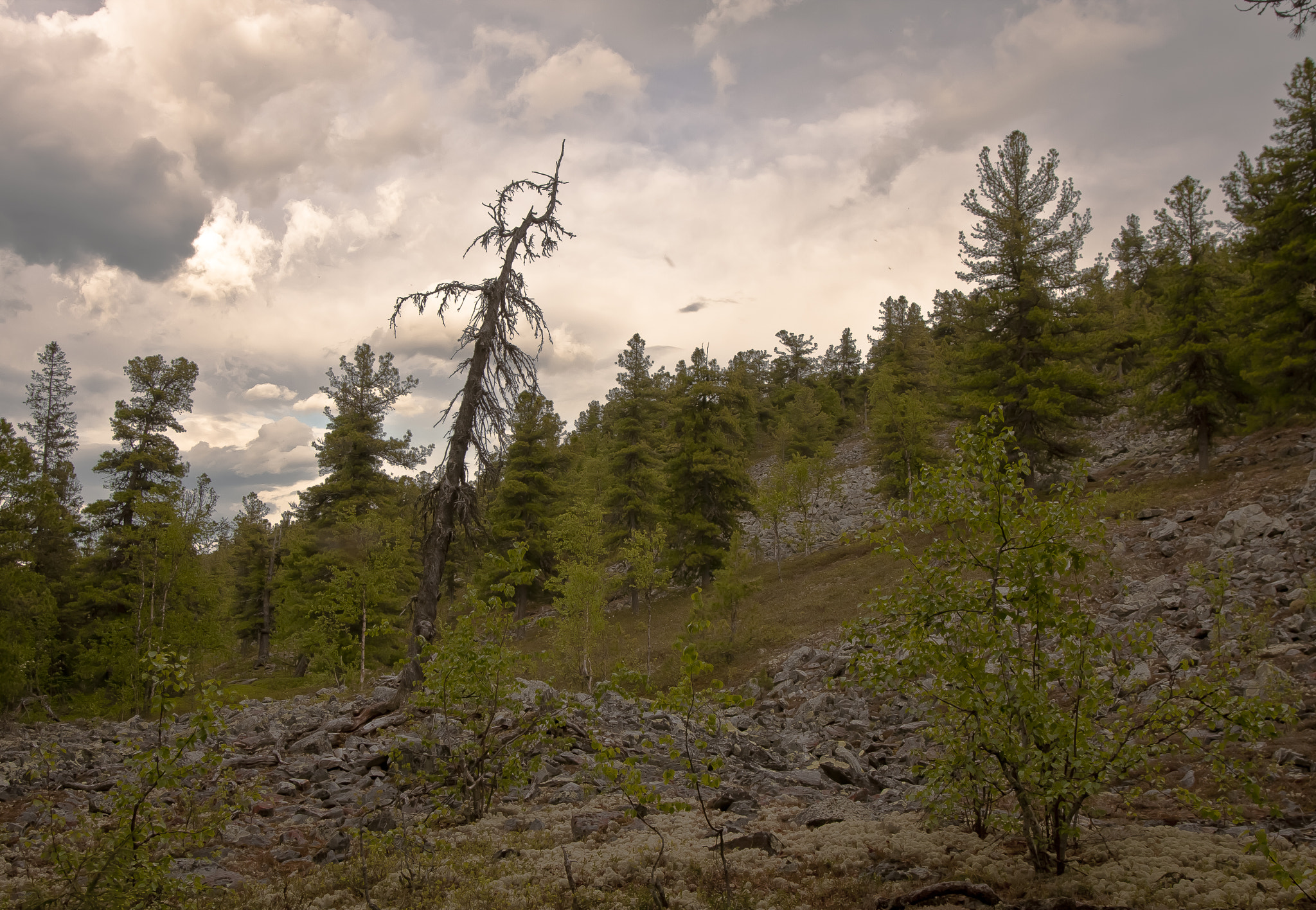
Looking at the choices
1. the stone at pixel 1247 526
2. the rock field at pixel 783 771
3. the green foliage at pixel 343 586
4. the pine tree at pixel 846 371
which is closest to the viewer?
the rock field at pixel 783 771

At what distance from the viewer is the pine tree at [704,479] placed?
34969 millimetres

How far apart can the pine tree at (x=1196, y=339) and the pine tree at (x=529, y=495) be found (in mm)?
27704

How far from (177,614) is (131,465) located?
30.2 feet

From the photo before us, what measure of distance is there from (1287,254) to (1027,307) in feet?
24.3

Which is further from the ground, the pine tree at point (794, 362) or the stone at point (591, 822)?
the pine tree at point (794, 362)

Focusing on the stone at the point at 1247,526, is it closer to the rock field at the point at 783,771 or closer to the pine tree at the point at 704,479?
the rock field at the point at 783,771

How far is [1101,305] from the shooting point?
4769 cm

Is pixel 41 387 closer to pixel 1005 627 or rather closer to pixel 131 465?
pixel 131 465

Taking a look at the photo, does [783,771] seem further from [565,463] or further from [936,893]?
[565,463]

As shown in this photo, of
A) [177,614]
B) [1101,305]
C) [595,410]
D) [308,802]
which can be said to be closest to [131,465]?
[177,614]

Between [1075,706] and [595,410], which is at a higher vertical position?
[595,410]

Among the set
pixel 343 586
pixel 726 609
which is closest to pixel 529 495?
pixel 343 586

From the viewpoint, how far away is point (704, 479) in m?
35.6

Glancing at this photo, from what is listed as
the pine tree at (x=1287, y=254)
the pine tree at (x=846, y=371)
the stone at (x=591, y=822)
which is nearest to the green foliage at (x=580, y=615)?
the stone at (x=591, y=822)
